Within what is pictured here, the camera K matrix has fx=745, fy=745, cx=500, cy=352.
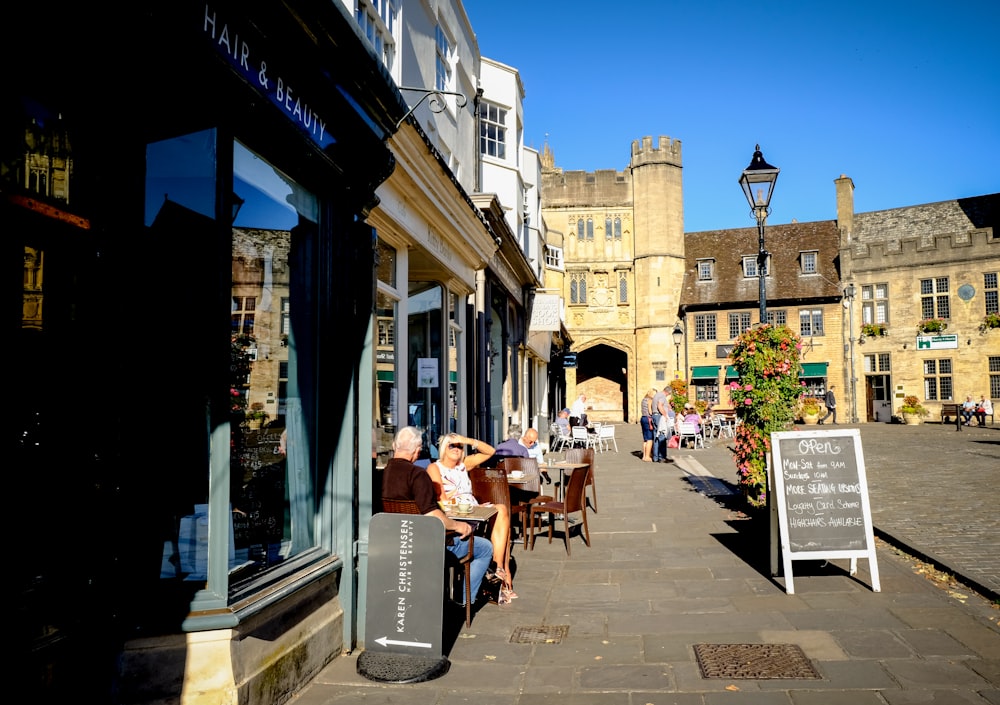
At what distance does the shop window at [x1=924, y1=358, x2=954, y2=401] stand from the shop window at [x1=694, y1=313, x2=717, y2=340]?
1091 centimetres

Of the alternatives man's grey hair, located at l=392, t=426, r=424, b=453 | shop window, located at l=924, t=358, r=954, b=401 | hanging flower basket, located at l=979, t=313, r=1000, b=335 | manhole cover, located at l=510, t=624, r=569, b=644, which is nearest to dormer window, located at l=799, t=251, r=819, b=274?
shop window, located at l=924, t=358, r=954, b=401

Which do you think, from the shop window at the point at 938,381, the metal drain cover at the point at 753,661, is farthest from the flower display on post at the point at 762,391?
the shop window at the point at 938,381

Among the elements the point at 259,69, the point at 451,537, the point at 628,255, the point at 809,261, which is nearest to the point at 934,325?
the point at 809,261

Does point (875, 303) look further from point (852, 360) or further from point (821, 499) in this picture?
point (821, 499)

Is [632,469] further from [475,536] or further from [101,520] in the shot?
[101,520]

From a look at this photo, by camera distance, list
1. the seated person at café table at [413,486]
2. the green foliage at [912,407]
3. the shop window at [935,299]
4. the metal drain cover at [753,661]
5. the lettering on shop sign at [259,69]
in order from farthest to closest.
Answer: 1. the shop window at [935,299]
2. the green foliage at [912,407]
3. the seated person at café table at [413,486]
4. the metal drain cover at [753,661]
5. the lettering on shop sign at [259,69]

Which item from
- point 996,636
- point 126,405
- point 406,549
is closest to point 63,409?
point 126,405

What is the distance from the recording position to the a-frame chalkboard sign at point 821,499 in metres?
6.17

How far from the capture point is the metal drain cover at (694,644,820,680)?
4.26m

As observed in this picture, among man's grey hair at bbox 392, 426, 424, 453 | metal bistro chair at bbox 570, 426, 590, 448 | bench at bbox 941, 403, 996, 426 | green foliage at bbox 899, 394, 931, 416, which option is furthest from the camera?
green foliage at bbox 899, 394, 931, 416

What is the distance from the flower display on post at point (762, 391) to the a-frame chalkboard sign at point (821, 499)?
2833 mm

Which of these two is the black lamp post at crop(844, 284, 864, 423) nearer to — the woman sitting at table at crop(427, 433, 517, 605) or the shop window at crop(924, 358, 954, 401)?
the shop window at crop(924, 358, 954, 401)

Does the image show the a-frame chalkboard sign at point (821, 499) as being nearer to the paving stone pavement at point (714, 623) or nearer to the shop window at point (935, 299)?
the paving stone pavement at point (714, 623)

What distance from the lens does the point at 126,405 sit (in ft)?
10.3
